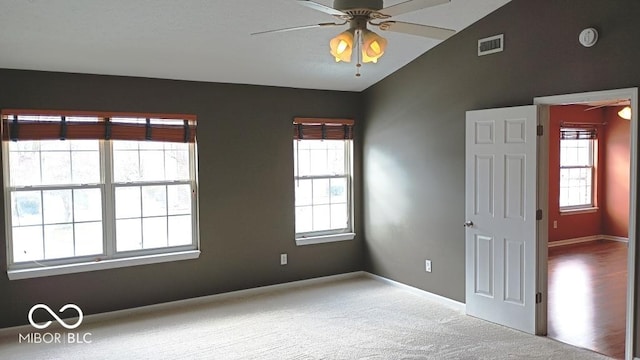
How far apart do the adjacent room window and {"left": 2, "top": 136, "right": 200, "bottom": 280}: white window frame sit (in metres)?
6.06

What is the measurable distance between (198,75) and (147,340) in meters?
2.56

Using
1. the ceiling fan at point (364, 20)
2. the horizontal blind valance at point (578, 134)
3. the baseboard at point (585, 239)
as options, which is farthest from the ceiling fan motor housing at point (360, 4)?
the baseboard at point (585, 239)

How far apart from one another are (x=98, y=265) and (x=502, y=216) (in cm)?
374

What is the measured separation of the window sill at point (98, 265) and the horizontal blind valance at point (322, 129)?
180 cm

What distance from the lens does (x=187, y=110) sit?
5.23 meters

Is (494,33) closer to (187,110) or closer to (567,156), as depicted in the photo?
(187,110)

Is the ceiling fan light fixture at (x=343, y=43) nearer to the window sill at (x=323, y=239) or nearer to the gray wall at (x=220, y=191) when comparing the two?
the gray wall at (x=220, y=191)

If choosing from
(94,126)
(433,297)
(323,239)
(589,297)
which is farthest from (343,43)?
(589,297)

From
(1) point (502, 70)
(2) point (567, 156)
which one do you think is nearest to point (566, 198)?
(2) point (567, 156)

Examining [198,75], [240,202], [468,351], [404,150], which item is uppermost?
[198,75]

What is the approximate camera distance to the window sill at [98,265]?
4512mm

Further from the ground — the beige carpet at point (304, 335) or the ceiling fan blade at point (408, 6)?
the ceiling fan blade at point (408, 6)

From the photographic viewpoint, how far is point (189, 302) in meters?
5.31

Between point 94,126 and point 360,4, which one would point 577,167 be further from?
point 94,126
